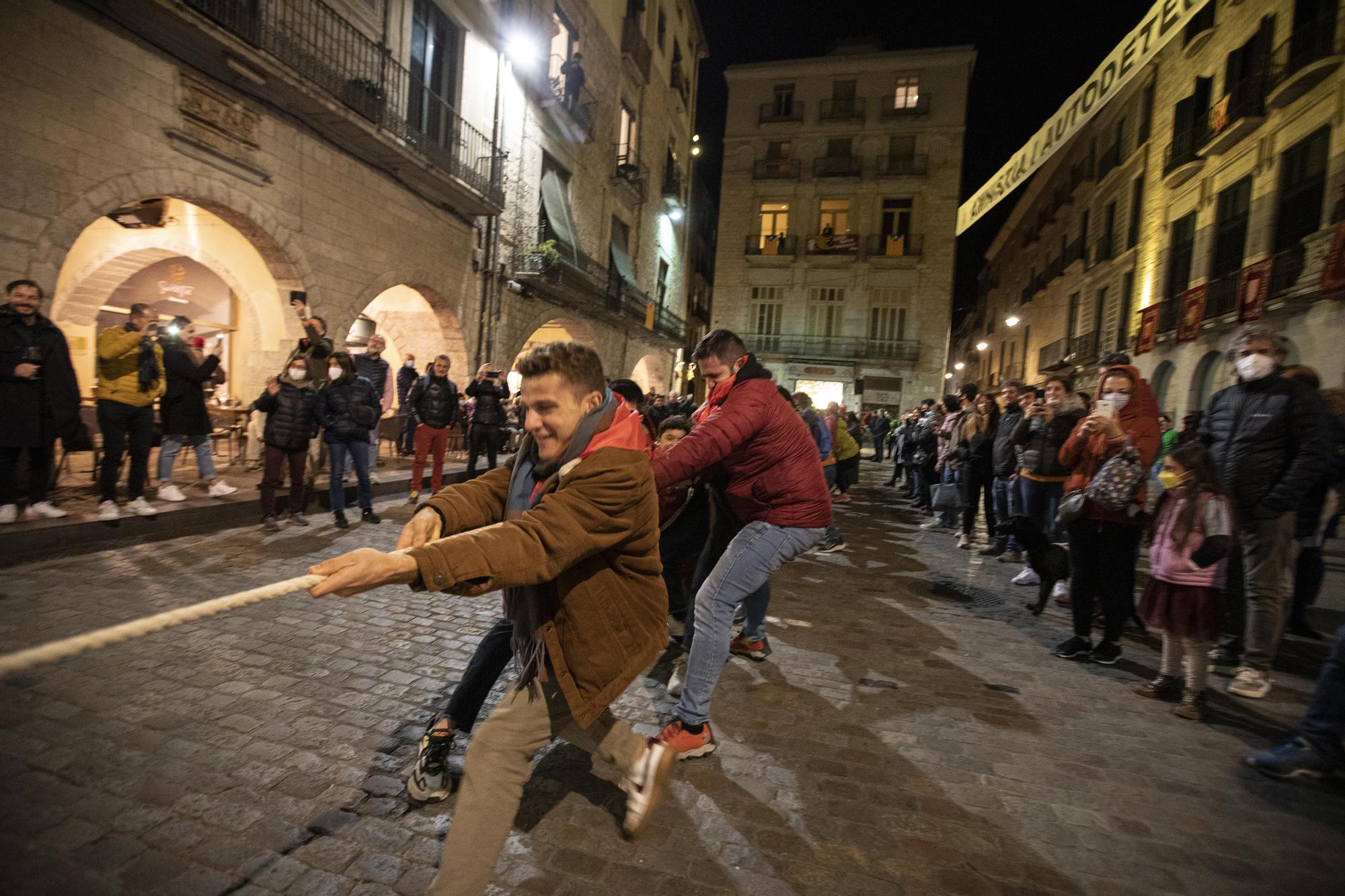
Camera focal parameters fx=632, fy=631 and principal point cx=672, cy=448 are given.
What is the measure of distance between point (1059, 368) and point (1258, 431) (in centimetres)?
2440

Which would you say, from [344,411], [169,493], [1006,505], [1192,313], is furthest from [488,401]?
[1192,313]

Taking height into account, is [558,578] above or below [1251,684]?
above

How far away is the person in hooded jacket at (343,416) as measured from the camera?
668 cm

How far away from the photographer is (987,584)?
6273 mm

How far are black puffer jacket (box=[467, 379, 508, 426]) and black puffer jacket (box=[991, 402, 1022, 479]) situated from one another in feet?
20.7

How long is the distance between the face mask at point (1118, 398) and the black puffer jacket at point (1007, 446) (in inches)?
95.3

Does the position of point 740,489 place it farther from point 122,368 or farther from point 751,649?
point 122,368

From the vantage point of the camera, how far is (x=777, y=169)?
33.1 m

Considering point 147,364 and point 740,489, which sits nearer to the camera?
point 740,489

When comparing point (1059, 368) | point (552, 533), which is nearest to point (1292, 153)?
point (1059, 368)

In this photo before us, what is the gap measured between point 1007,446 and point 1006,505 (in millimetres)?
919

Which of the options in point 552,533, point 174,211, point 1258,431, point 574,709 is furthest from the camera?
point 174,211

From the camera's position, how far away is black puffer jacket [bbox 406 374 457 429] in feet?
26.4

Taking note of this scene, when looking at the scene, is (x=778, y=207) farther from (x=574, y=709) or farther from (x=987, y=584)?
(x=574, y=709)
